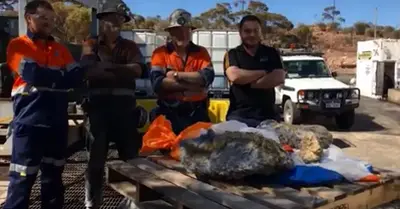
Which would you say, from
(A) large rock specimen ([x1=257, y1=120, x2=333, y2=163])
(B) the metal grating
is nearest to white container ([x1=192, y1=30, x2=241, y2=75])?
(B) the metal grating

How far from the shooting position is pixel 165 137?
364cm

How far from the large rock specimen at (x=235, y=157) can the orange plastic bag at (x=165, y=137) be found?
0.46 meters

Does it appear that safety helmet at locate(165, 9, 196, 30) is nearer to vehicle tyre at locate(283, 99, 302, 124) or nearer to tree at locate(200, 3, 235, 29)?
vehicle tyre at locate(283, 99, 302, 124)

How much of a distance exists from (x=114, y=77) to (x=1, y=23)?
5.65 m

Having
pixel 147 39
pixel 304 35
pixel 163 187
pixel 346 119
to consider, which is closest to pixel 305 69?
pixel 346 119

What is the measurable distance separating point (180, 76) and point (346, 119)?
30.0 ft

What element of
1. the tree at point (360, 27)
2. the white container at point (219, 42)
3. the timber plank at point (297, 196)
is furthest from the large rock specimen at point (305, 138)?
the tree at point (360, 27)

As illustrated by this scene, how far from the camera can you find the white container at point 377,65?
58.9 ft

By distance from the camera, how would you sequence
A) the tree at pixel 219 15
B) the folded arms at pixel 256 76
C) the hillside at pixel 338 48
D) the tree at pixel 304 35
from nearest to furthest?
1. the folded arms at pixel 256 76
2. the hillside at pixel 338 48
3. the tree at pixel 304 35
4. the tree at pixel 219 15

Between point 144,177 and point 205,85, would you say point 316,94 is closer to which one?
point 205,85

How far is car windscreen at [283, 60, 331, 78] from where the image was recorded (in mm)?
12523

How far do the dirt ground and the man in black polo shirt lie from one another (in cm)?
448

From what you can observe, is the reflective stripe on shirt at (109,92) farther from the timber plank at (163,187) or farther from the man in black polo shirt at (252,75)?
the man in black polo shirt at (252,75)

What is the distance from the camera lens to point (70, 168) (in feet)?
20.7
